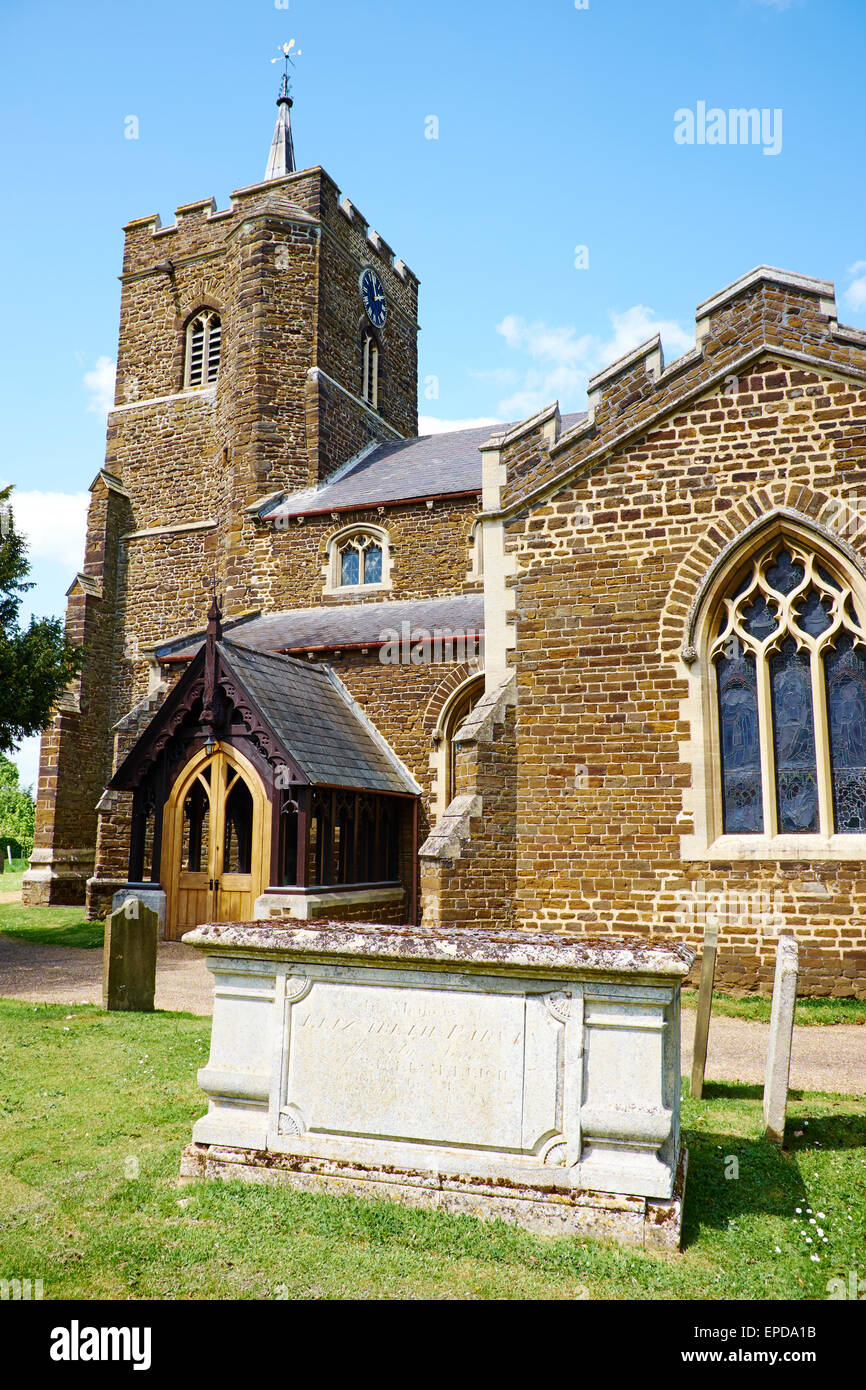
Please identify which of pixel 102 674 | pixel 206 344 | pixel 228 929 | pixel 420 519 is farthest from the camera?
pixel 206 344

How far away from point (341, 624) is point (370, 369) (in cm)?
1067

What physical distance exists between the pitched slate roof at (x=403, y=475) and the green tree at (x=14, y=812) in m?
37.5

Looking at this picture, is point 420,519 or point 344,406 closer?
point 420,519

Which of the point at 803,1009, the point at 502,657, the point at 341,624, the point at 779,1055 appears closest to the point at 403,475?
the point at 341,624

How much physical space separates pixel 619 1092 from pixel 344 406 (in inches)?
853

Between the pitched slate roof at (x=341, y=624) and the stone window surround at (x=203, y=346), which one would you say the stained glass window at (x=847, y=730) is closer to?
the pitched slate roof at (x=341, y=624)

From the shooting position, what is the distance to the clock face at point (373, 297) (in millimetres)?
25484

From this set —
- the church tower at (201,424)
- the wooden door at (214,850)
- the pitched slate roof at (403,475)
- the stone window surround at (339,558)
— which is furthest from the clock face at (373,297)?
the wooden door at (214,850)

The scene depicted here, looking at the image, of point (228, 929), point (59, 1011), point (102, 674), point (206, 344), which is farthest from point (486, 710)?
point (206, 344)

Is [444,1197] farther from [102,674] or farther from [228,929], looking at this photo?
[102,674]

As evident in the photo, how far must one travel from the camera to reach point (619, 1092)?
13.1 feet

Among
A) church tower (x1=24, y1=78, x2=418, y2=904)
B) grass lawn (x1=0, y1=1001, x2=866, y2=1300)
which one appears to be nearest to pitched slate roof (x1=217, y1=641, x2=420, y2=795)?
church tower (x1=24, y1=78, x2=418, y2=904)

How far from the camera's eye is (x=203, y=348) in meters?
24.4

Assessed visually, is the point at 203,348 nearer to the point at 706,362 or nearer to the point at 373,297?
the point at 373,297
